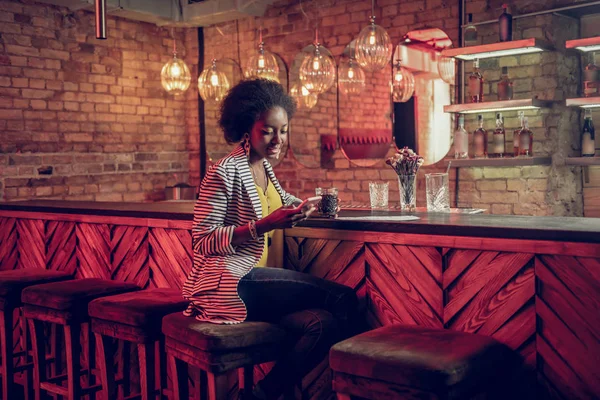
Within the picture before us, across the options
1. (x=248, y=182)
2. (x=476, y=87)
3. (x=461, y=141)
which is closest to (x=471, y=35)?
(x=476, y=87)

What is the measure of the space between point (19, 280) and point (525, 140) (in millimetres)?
Result: 3621

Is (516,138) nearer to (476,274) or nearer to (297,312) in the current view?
(476,274)

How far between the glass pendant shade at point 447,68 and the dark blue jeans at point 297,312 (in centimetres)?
326

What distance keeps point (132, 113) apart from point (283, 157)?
1.66 metres

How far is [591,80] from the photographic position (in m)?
4.87

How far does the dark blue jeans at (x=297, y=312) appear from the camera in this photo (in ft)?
8.32

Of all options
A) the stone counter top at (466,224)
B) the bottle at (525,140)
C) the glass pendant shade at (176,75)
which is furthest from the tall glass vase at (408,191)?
the glass pendant shade at (176,75)

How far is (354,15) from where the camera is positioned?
6.38 meters

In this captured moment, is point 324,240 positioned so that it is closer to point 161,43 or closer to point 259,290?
point 259,290

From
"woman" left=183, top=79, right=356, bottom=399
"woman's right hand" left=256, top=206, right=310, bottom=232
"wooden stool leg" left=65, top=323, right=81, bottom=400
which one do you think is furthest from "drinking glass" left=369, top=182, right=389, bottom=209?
"wooden stool leg" left=65, top=323, right=81, bottom=400

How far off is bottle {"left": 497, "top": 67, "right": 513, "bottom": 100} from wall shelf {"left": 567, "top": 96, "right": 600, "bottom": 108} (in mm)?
524

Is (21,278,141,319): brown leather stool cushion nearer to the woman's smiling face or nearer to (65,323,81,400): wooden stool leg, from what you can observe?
(65,323,81,400): wooden stool leg

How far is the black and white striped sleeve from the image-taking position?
257 centimetres

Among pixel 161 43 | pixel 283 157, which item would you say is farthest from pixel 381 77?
pixel 161 43
